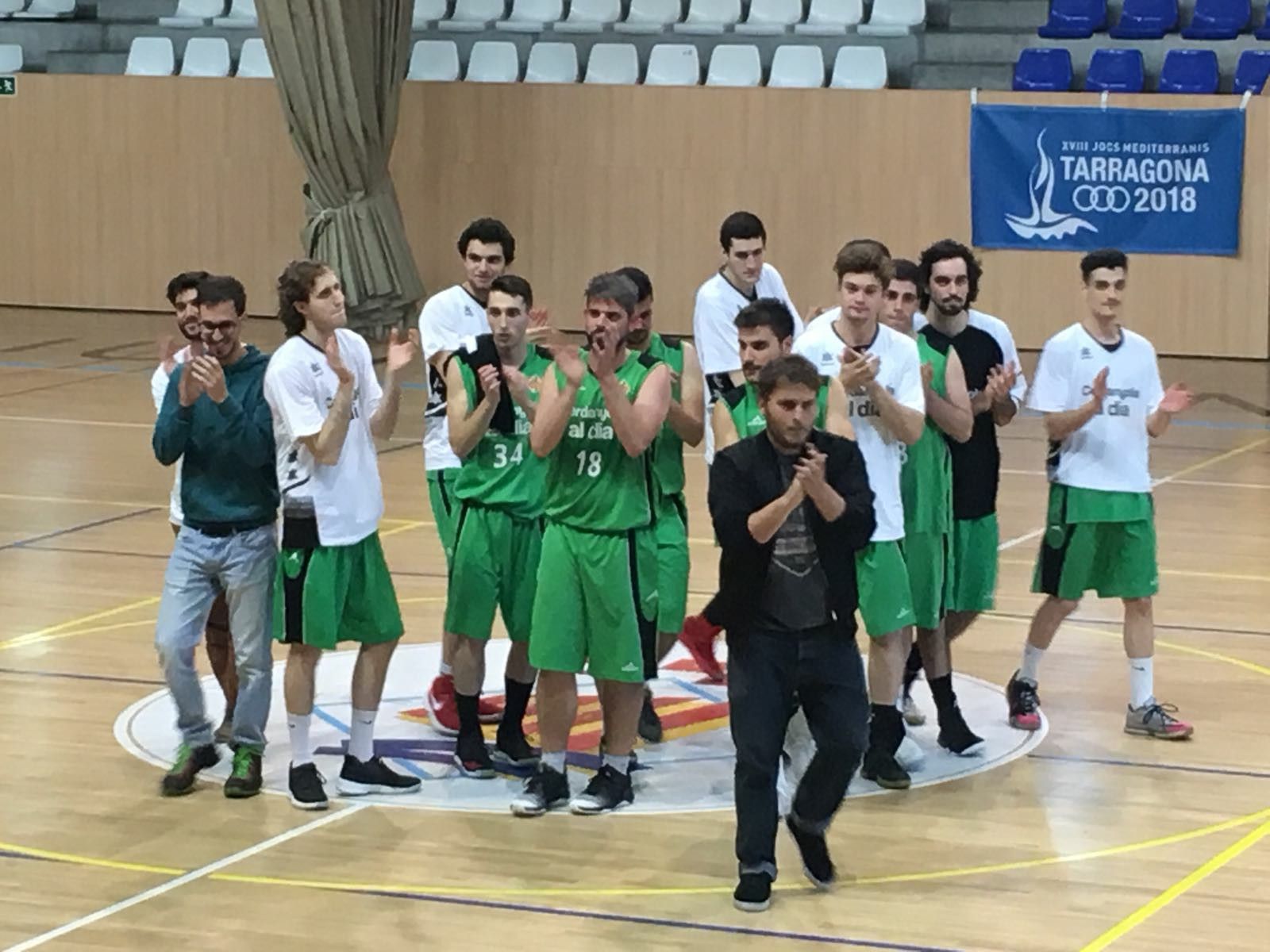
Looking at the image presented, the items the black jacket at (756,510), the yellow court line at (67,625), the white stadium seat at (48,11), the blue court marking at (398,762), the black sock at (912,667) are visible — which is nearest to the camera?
the black jacket at (756,510)

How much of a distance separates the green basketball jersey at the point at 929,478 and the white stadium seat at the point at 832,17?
1450 centimetres

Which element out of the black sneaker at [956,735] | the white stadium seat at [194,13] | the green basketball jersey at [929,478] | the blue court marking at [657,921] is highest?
the white stadium seat at [194,13]

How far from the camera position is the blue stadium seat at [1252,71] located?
20.0m

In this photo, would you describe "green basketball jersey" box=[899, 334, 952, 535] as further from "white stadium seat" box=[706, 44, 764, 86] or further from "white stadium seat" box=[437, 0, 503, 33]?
"white stadium seat" box=[437, 0, 503, 33]

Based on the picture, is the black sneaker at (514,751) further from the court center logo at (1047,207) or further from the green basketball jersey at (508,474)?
the court center logo at (1047,207)

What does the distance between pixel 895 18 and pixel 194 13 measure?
8123 mm

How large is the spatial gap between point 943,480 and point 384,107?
13.9 m

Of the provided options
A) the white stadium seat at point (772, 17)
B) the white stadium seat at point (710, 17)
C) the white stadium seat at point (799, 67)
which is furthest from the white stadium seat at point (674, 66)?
the white stadium seat at point (799, 67)

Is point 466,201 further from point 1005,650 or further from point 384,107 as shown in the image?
point 1005,650

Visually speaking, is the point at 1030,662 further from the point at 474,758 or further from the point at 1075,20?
the point at 1075,20

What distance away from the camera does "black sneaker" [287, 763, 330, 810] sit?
7.31 m

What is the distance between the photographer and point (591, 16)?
22984 millimetres

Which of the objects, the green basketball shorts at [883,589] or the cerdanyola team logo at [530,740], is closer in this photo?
the green basketball shorts at [883,589]

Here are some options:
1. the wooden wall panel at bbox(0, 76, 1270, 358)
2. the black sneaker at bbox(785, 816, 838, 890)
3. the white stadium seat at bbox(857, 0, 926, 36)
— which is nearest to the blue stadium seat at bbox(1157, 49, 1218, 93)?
the wooden wall panel at bbox(0, 76, 1270, 358)
